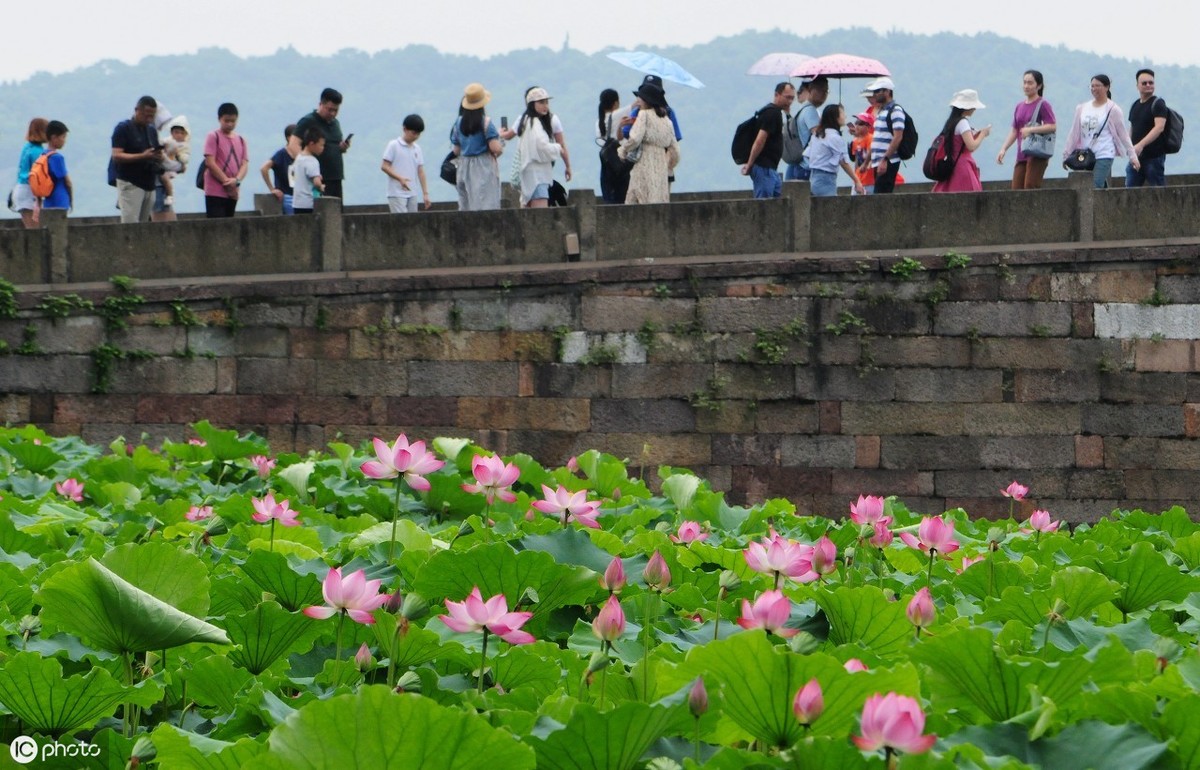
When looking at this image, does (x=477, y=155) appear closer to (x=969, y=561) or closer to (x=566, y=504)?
(x=969, y=561)

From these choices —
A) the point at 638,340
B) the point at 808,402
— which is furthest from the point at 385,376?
the point at 808,402

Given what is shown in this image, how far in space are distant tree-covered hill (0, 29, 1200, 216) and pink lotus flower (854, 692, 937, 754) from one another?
120 meters

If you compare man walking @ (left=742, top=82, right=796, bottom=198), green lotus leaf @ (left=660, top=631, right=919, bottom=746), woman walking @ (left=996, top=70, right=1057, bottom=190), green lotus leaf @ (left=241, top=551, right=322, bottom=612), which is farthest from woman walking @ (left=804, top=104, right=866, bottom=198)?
green lotus leaf @ (left=660, top=631, right=919, bottom=746)

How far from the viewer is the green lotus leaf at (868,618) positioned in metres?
2.49

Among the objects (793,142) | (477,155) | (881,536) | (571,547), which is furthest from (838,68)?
(571,547)

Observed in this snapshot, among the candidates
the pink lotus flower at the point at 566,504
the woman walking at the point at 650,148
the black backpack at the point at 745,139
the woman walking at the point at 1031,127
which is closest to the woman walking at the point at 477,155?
the woman walking at the point at 650,148

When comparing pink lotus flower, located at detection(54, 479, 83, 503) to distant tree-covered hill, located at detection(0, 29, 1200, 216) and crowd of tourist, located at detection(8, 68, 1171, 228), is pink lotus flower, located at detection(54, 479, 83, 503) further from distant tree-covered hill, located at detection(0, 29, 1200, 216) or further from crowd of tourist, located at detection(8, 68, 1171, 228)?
distant tree-covered hill, located at detection(0, 29, 1200, 216)

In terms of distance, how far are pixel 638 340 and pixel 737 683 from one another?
11.2m

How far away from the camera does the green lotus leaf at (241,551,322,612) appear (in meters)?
2.84

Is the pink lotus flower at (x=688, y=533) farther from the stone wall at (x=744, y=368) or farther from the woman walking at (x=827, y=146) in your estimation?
the woman walking at (x=827, y=146)

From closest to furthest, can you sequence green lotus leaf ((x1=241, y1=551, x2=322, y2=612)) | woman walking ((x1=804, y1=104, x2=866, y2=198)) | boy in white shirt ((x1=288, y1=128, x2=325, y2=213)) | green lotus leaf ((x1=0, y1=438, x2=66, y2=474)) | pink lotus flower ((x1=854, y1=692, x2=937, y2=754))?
pink lotus flower ((x1=854, y1=692, x2=937, y2=754))
green lotus leaf ((x1=241, y1=551, x2=322, y2=612))
green lotus leaf ((x1=0, y1=438, x2=66, y2=474))
woman walking ((x1=804, y1=104, x2=866, y2=198))
boy in white shirt ((x1=288, y1=128, x2=325, y2=213))

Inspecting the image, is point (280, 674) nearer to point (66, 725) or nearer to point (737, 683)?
point (66, 725)

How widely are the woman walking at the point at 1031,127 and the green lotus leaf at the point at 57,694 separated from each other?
11.7 metres

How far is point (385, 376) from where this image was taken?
516 inches
